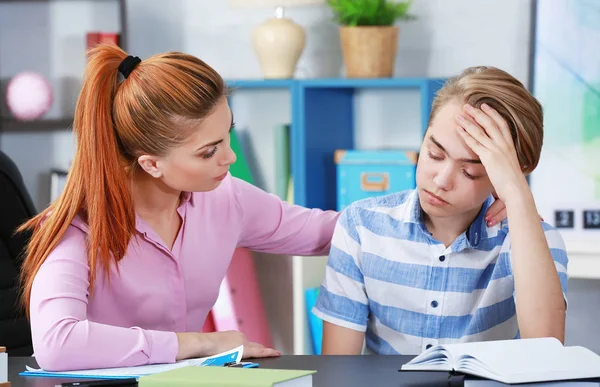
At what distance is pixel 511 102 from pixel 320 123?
1.63 meters

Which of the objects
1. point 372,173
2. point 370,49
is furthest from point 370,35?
point 372,173

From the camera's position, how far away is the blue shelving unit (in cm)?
304

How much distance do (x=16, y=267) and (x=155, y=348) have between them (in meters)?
0.60

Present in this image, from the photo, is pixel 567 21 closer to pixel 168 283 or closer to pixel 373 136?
pixel 373 136

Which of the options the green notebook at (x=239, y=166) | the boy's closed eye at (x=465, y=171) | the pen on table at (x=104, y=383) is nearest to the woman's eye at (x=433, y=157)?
the boy's closed eye at (x=465, y=171)

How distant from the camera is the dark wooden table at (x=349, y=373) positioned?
50.6 inches

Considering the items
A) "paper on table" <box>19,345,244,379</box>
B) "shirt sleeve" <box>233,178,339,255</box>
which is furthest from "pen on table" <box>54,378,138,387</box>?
"shirt sleeve" <box>233,178,339,255</box>

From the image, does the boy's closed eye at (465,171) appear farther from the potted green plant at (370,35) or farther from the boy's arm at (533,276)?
the potted green plant at (370,35)

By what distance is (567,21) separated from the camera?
2959mm

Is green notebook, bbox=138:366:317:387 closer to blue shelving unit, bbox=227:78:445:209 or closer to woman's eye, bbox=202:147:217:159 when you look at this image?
woman's eye, bbox=202:147:217:159

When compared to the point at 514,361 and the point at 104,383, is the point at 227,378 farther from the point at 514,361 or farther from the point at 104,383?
the point at 514,361

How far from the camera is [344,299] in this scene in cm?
170

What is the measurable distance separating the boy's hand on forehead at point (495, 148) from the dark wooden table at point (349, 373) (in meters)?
0.34

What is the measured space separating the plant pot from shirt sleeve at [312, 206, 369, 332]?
1.36 meters
